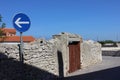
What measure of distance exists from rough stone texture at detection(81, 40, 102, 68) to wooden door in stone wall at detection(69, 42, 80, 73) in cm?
81

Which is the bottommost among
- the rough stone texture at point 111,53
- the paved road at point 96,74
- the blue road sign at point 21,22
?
the rough stone texture at point 111,53

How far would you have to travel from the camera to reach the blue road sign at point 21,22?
9492 mm

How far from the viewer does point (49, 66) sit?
14.8 m

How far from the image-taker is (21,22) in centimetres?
960

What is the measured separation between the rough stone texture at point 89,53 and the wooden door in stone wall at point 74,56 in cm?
81

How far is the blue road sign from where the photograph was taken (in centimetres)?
949

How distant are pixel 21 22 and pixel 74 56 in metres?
10.4

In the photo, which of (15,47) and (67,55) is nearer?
(15,47)

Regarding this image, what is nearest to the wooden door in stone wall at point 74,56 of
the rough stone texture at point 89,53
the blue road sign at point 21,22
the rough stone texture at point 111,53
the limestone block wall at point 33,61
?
the rough stone texture at point 89,53

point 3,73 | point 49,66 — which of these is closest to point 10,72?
point 3,73

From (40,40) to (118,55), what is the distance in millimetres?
23639

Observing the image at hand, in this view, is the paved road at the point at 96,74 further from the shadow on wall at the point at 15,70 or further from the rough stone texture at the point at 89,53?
the shadow on wall at the point at 15,70

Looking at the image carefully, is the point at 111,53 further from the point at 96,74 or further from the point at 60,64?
the point at 60,64

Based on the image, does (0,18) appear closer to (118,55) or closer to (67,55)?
(118,55)
